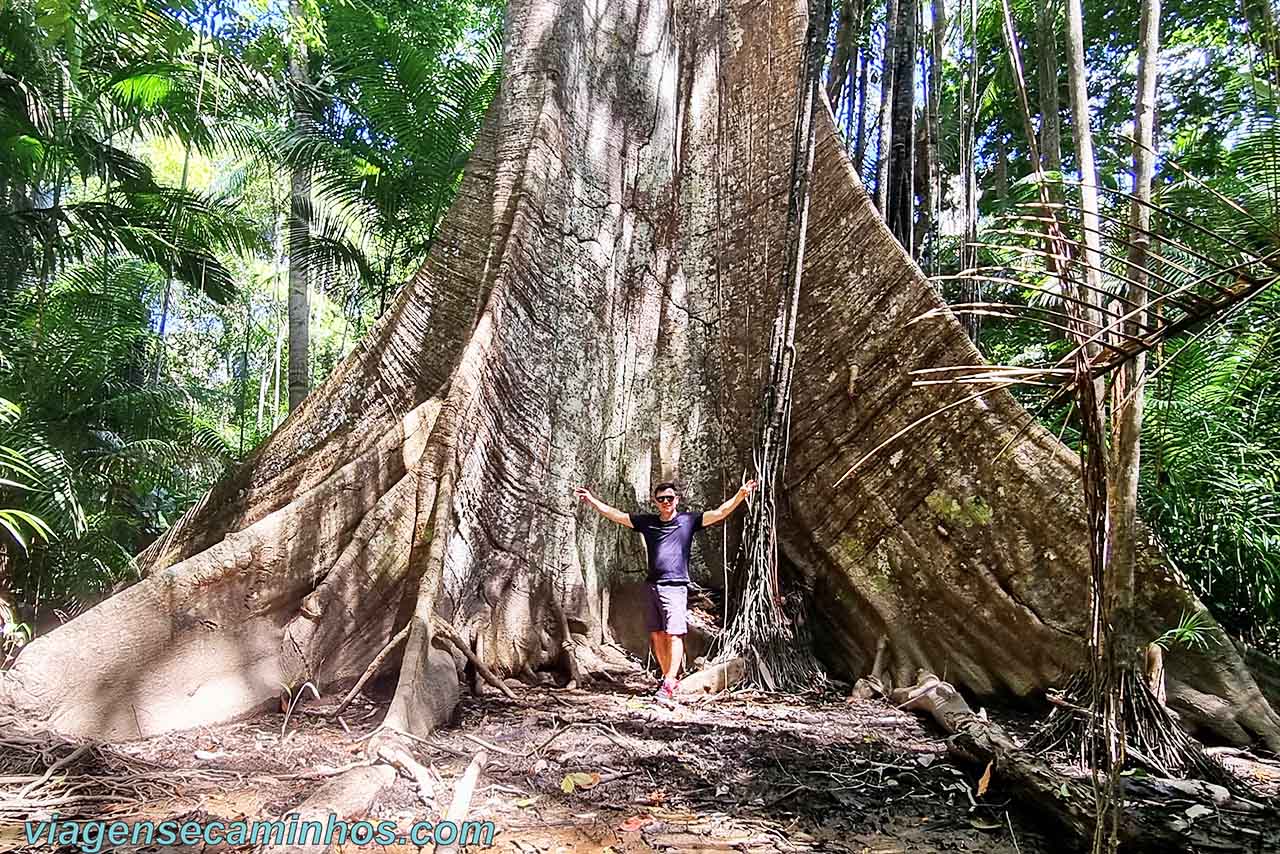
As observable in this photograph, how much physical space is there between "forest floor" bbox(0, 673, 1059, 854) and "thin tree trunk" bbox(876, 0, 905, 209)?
3697mm

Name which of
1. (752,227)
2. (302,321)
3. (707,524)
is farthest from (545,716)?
(302,321)

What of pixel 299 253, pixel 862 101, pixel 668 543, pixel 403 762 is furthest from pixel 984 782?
pixel 299 253

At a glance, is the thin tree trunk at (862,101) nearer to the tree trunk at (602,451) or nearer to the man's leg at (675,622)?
the tree trunk at (602,451)

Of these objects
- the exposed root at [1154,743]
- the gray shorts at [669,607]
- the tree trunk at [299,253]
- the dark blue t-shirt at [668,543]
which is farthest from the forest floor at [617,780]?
the tree trunk at [299,253]

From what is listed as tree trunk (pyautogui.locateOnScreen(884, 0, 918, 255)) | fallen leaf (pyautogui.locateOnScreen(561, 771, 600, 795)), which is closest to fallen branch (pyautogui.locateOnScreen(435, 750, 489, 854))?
fallen leaf (pyautogui.locateOnScreen(561, 771, 600, 795))

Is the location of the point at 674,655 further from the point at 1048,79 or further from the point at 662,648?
the point at 1048,79

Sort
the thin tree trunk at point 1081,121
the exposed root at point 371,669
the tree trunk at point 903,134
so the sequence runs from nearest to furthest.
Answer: the thin tree trunk at point 1081,121
the exposed root at point 371,669
the tree trunk at point 903,134

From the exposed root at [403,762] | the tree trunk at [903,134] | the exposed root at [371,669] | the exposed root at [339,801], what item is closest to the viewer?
the exposed root at [339,801]

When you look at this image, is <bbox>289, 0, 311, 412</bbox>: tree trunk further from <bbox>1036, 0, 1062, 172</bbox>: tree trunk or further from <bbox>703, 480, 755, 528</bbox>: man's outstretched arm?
<bbox>1036, 0, 1062, 172</bbox>: tree trunk

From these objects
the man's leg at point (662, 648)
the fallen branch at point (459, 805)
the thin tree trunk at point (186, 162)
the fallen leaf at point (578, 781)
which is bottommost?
the fallen leaf at point (578, 781)

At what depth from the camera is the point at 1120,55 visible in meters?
8.75

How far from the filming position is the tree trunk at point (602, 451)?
8.87 ft

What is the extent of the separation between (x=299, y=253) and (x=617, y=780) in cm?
734

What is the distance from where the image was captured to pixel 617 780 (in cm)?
219
